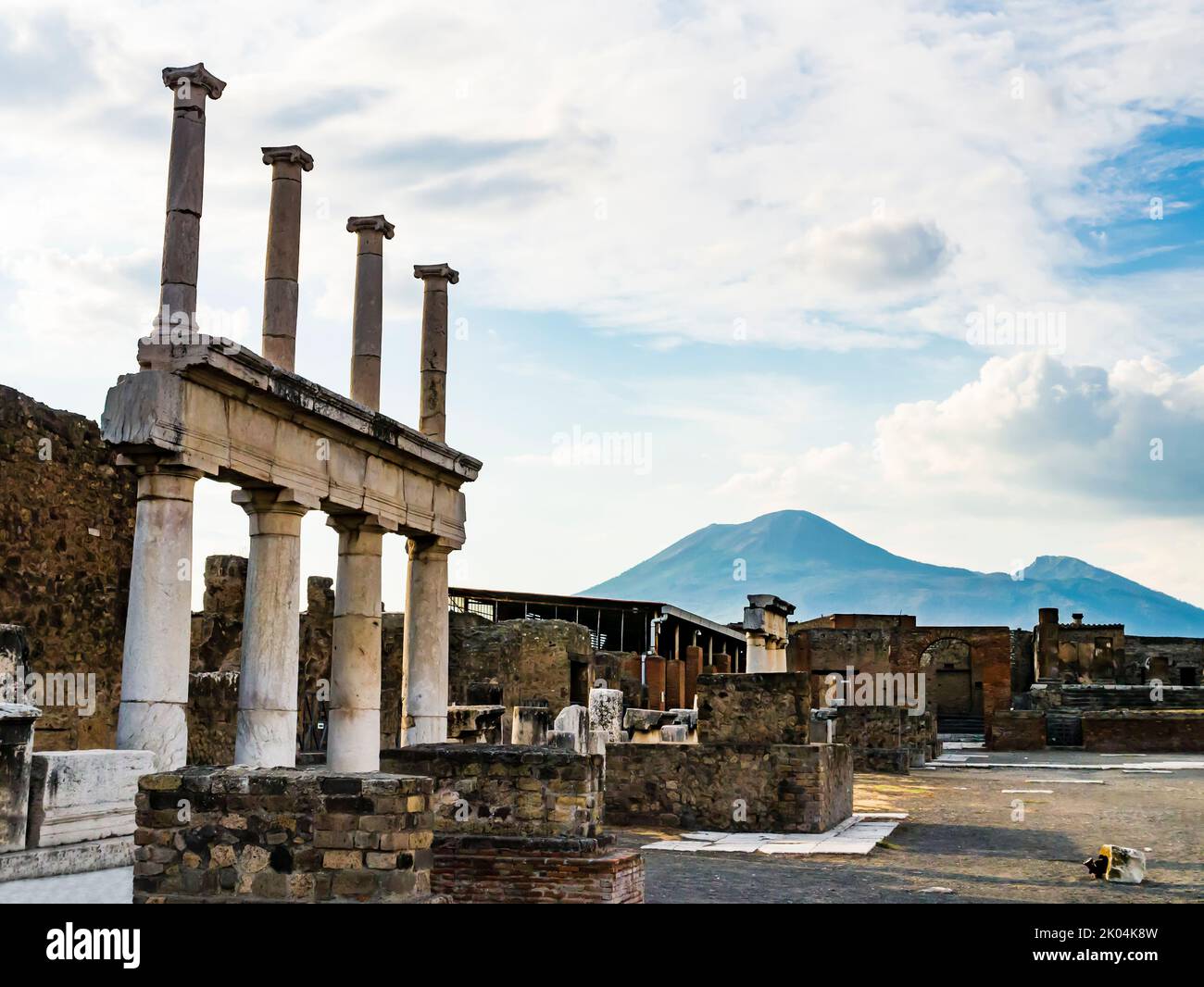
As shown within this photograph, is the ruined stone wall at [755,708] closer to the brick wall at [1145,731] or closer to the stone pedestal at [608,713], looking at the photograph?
the stone pedestal at [608,713]

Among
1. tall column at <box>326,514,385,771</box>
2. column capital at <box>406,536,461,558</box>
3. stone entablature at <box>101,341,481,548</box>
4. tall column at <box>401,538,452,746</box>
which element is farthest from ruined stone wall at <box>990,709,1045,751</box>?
tall column at <box>326,514,385,771</box>

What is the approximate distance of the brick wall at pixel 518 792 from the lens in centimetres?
946

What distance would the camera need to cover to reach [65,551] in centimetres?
1631

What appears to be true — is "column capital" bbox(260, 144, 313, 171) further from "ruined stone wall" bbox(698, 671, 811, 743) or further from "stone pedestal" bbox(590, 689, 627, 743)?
"stone pedestal" bbox(590, 689, 627, 743)

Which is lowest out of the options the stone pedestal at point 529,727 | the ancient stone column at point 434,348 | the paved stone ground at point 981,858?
→ the paved stone ground at point 981,858

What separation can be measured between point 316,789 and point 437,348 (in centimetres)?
1036

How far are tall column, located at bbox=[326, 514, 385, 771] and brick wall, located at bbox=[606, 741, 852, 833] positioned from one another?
312cm

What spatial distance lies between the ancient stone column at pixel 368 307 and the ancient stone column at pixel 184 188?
3358 mm

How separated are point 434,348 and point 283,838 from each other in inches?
409

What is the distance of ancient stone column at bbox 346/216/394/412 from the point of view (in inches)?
580

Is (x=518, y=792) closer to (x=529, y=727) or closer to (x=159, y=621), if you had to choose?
(x=159, y=621)

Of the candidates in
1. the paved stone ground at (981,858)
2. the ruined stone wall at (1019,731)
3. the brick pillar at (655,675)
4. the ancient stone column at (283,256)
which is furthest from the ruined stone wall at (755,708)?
the ruined stone wall at (1019,731)
